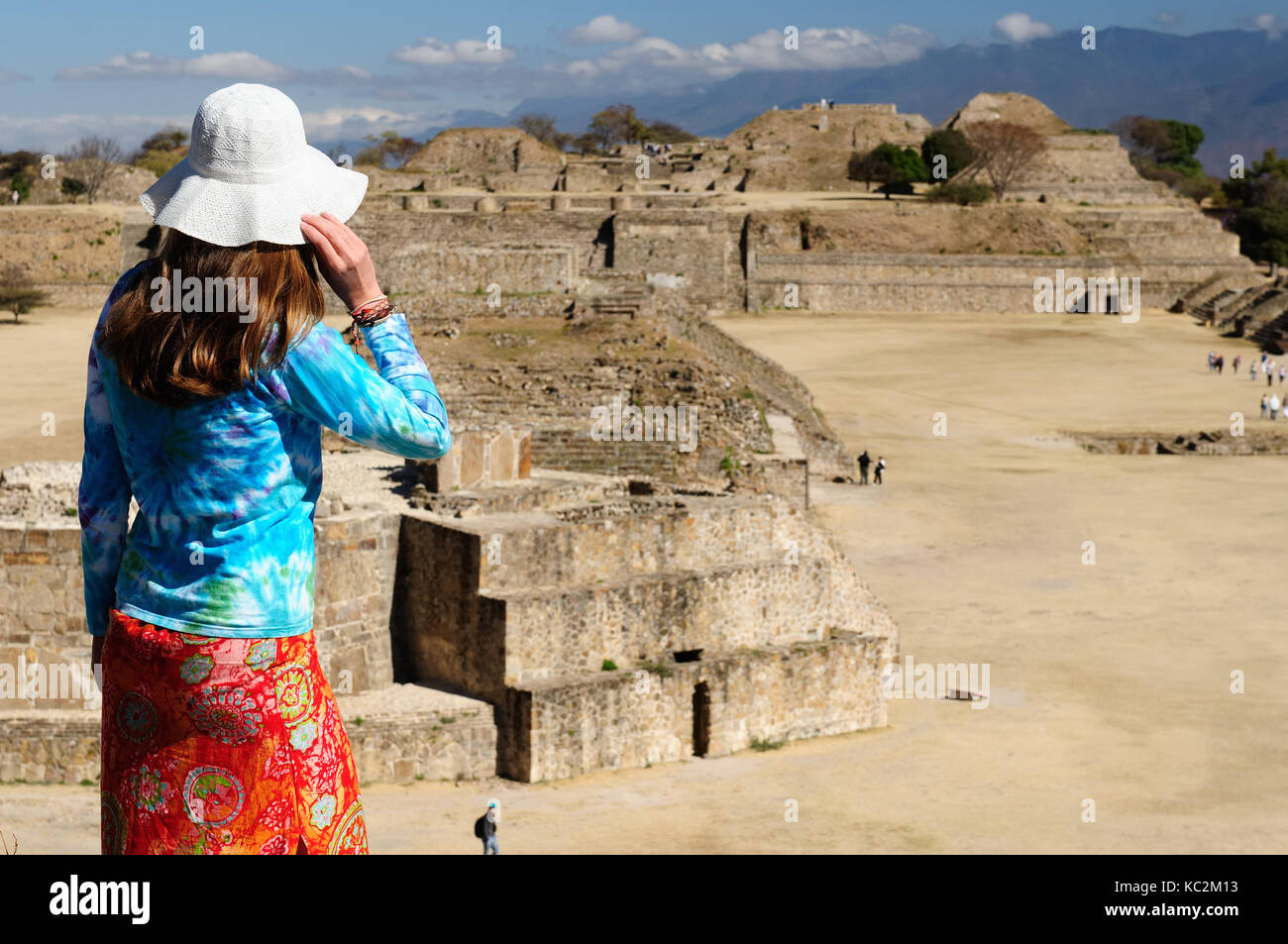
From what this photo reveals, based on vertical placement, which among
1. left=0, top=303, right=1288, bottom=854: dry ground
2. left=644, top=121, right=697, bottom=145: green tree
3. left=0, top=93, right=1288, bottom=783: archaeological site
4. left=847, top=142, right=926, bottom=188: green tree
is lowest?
left=0, top=303, right=1288, bottom=854: dry ground

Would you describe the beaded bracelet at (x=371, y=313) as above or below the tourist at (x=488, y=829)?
above

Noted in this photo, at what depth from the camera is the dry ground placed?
45.1ft

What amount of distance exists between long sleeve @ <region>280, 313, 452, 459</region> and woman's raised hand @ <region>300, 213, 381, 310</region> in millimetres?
114

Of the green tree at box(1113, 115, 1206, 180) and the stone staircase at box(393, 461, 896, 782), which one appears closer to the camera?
the stone staircase at box(393, 461, 896, 782)

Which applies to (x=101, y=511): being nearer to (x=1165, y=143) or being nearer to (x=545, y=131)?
(x=545, y=131)

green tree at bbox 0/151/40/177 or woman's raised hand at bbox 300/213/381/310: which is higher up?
green tree at bbox 0/151/40/177

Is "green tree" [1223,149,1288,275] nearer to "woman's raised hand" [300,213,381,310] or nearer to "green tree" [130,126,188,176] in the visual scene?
"green tree" [130,126,188,176]

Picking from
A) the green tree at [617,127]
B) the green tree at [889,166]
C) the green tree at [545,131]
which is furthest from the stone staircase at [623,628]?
the green tree at [545,131]

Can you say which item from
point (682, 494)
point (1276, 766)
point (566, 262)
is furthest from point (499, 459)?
point (566, 262)

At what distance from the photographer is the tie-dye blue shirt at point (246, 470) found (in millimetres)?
3246

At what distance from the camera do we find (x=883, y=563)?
83.5ft

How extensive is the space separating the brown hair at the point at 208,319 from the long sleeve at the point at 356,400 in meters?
0.04

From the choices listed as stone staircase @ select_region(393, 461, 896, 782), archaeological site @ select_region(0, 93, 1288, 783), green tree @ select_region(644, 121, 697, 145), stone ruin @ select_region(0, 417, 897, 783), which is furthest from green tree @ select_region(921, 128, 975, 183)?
stone ruin @ select_region(0, 417, 897, 783)

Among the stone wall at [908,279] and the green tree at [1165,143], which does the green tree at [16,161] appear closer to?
the stone wall at [908,279]
